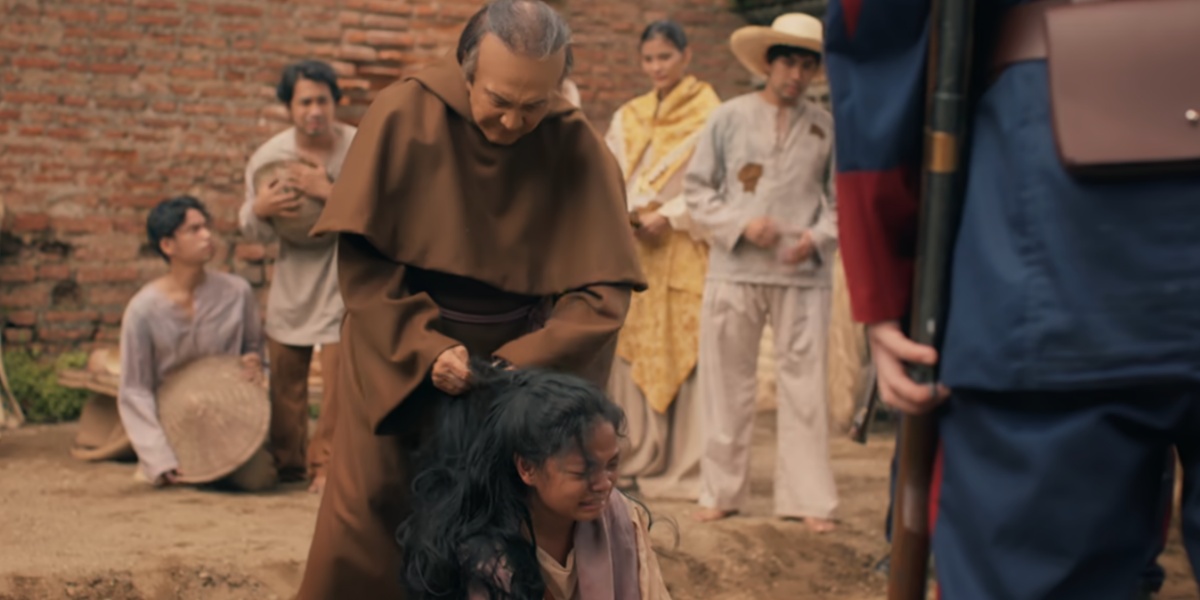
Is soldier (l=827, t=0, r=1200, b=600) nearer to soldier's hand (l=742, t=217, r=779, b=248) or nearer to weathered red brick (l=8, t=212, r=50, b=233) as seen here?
soldier's hand (l=742, t=217, r=779, b=248)

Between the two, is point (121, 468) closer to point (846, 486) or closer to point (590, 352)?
point (846, 486)

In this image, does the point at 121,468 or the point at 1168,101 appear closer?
the point at 1168,101

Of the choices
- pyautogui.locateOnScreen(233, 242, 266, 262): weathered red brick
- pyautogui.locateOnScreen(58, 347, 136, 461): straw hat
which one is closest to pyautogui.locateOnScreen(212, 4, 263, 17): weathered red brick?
pyautogui.locateOnScreen(233, 242, 266, 262): weathered red brick

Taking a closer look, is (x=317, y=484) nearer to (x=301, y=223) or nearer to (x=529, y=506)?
(x=301, y=223)

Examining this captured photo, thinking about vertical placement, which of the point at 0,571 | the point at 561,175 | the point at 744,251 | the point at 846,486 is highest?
the point at 561,175

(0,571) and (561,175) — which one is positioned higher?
(561,175)

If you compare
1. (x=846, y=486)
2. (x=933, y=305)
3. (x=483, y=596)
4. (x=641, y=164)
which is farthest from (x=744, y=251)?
(x=933, y=305)

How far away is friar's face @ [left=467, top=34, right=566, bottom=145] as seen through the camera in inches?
141

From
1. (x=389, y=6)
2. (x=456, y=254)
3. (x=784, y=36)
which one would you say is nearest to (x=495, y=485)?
(x=456, y=254)

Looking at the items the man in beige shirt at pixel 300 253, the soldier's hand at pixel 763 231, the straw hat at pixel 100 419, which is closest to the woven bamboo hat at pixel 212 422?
the man in beige shirt at pixel 300 253

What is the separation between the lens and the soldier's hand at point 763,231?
6.56 meters

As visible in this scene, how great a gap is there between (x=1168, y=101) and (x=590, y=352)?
183cm

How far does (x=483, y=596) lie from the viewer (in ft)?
10.8

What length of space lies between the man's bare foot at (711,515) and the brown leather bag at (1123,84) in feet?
15.1
